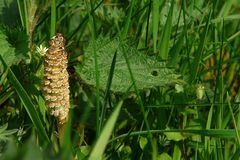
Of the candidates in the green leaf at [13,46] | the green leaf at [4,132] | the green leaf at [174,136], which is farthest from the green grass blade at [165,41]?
the green leaf at [4,132]

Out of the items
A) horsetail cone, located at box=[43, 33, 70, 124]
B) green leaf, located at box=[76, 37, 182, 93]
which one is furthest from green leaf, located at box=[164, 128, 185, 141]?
horsetail cone, located at box=[43, 33, 70, 124]

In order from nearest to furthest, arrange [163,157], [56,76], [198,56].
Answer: [56,76], [163,157], [198,56]

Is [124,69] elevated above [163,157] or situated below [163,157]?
above

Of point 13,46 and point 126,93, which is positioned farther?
point 13,46

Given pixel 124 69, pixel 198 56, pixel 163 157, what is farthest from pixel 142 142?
pixel 198 56

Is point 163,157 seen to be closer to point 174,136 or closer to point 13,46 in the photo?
point 174,136
